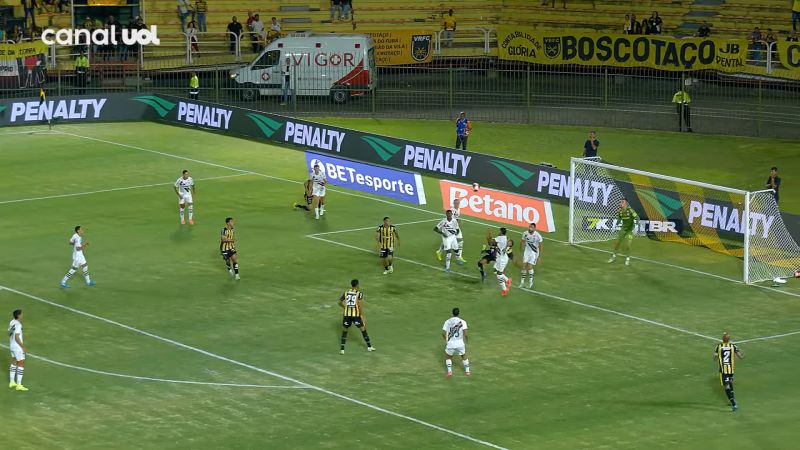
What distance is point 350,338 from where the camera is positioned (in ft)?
123

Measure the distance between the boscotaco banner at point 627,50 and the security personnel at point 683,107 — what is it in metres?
5.73

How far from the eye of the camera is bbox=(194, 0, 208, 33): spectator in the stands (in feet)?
249

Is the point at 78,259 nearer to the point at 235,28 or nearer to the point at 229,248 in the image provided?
the point at 229,248

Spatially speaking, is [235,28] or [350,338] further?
[235,28]

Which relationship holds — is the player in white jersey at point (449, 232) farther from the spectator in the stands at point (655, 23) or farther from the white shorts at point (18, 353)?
the spectator in the stands at point (655, 23)

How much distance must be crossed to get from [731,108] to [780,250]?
2276cm

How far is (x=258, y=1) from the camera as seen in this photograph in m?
79.4

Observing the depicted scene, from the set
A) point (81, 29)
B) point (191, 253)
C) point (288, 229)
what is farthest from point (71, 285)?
point (81, 29)

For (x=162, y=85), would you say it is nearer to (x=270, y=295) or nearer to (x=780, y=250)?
(x=270, y=295)

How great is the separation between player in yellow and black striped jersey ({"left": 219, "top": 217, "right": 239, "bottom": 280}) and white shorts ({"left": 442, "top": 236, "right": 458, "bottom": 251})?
621 cm

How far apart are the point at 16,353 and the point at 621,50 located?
4483 cm

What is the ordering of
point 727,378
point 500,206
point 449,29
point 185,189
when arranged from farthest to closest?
point 449,29, point 500,206, point 185,189, point 727,378

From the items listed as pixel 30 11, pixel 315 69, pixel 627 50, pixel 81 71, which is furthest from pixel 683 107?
pixel 30 11

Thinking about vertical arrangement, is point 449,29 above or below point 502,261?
above
